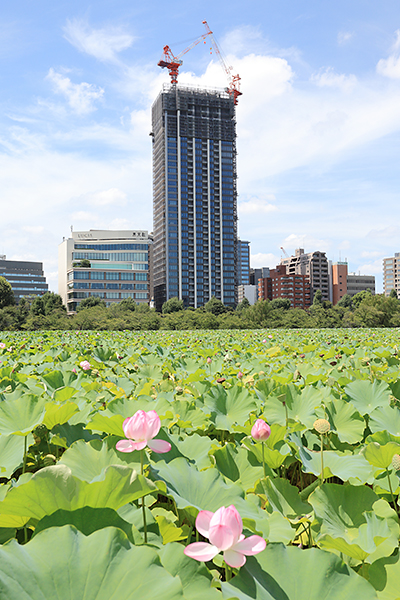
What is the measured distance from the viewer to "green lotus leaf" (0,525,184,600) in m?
0.62

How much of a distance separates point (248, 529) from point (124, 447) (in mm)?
403

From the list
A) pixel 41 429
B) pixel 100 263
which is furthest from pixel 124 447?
pixel 100 263

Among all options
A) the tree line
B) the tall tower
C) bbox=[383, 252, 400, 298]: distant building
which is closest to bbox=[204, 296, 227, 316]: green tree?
the tall tower

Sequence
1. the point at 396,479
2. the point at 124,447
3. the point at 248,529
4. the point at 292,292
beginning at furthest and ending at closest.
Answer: the point at 292,292 → the point at 396,479 → the point at 124,447 → the point at 248,529

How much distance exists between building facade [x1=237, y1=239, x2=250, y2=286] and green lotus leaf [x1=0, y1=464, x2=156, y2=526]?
16859 centimetres

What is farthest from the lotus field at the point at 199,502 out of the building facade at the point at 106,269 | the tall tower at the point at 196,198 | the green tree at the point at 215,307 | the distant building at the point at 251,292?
the distant building at the point at 251,292

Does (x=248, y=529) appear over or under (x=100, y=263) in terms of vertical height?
under

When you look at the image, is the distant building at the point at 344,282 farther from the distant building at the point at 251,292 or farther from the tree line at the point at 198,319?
the tree line at the point at 198,319

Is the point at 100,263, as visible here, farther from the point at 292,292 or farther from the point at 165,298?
the point at 292,292

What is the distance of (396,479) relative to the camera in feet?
4.61

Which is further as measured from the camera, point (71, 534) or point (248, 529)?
point (248, 529)

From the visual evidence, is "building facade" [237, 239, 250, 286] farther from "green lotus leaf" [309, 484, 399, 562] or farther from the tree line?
"green lotus leaf" [309, 484, 399, 562]

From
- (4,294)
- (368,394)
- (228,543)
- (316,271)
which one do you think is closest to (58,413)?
(228,543)

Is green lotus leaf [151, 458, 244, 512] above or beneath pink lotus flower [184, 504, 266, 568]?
beneath
